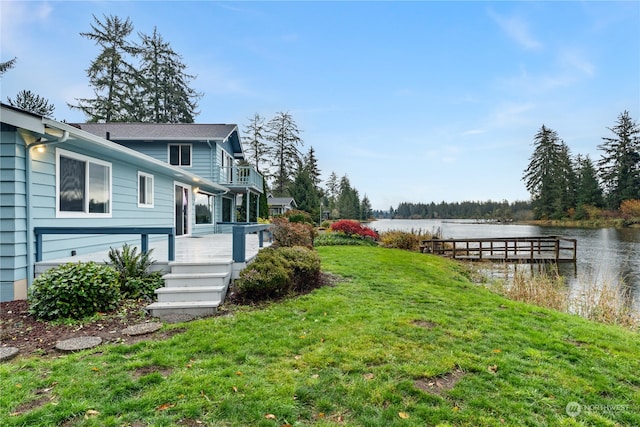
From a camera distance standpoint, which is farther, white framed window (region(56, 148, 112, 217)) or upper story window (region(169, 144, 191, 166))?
upper story window (region(169, 144, 191, 166))

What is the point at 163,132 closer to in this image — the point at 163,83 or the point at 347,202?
the point at 163,83

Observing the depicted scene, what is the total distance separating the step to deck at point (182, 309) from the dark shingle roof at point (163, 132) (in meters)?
11.1

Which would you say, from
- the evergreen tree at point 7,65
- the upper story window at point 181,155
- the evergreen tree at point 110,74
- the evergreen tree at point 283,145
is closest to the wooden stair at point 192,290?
the upper story window at point 181,155

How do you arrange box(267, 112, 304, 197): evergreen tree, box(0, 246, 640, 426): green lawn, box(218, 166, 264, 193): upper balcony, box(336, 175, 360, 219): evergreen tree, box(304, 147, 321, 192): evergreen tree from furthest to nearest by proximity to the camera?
1. box(336, 175, 360, 219): evergreen tree
2. box(304, 147, 321, 192): evergreen tree
3. box(267, 112, 304, 197): evergreen tree
4. box(218, 166, 264, 193): upper balcony
5. box(0, 246, 640, 426): green lawn

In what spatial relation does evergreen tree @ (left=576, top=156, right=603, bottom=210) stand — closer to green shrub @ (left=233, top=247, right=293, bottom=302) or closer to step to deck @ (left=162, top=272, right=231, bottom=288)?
green shrub @ (left=233, top=247, right=293, bottom=302)

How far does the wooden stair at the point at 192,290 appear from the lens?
14.9 ft

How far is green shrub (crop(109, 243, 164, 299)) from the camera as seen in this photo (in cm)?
517

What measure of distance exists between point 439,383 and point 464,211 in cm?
8352

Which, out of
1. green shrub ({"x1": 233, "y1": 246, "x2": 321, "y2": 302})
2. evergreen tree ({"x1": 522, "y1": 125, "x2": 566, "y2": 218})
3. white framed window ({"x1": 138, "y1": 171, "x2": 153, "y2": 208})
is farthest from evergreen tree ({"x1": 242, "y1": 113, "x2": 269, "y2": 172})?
evergreen tree ({"x1": 522, "y1": 125, "x2": 566, "y2": 218})

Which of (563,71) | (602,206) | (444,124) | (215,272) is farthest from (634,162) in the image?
(215,272)

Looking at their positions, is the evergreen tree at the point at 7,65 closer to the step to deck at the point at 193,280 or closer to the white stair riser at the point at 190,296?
the step to deck at the point at 193,280

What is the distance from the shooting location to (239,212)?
1870cm

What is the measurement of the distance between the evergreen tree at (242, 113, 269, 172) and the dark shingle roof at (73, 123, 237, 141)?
70.7 feet

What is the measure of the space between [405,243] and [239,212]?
32.4 feet
